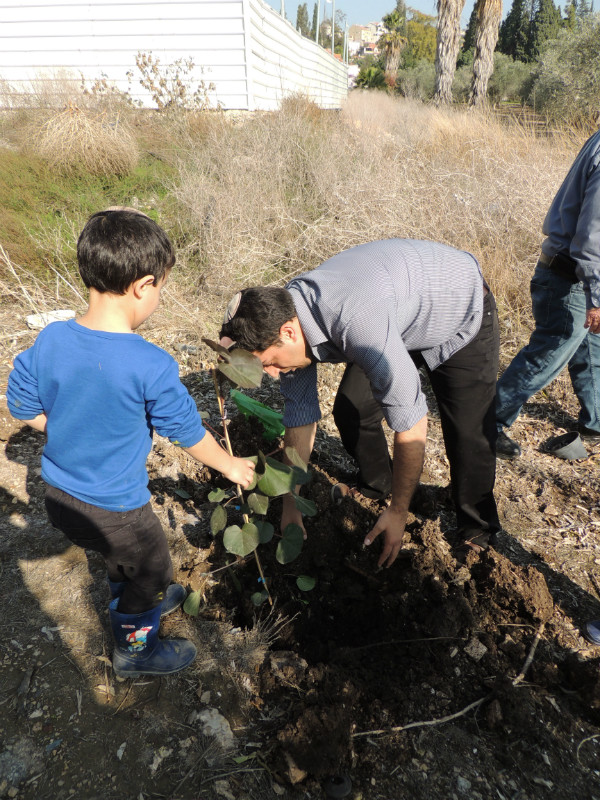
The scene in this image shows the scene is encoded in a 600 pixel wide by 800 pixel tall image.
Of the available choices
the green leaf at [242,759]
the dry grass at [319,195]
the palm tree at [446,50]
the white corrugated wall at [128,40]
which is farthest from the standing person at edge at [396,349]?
the palm tree at [446,50]

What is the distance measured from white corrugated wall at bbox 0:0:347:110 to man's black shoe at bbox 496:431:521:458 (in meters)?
8.97

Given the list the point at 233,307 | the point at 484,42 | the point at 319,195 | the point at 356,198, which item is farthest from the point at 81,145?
the point at 484,42

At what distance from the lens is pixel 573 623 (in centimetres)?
215

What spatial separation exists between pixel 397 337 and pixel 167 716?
1.51 meters

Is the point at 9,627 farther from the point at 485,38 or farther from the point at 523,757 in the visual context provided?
the point at 485,38

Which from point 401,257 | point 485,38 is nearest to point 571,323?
point 401,257

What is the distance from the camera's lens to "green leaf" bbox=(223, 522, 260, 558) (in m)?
1.71

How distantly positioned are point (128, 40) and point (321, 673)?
11159mm

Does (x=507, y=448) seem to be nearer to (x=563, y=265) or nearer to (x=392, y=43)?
(x=563, y=265)

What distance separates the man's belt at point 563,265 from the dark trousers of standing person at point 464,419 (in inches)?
34.4

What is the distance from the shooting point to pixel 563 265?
2.81 meters

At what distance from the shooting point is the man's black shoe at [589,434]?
3355 millimetres

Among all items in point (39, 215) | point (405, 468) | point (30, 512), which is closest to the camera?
point (405, 468)

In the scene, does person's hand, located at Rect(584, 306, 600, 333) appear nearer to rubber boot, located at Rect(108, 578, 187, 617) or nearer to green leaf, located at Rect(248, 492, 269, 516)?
green leaf, located at Rect(248, 492, 269, 516)
